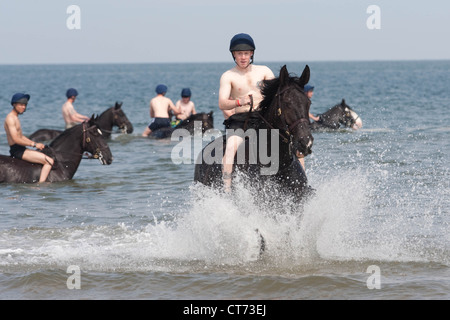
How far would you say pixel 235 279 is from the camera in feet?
23.5

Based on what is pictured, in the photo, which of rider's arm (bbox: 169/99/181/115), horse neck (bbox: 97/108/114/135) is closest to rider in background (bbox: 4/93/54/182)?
horse neck (bbox: 97/108/114/135)

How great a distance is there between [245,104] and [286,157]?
0.75m

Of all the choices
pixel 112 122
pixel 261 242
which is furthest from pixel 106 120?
pixel 261 242

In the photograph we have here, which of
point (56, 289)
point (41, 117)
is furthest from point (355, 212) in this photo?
point (41, 117)

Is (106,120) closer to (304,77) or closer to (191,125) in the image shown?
(191,125)

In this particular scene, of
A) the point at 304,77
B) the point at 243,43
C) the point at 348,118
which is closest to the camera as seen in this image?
the point at 304,77

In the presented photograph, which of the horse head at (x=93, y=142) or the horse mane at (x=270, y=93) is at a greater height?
the horse mane at (x=270, y=93)

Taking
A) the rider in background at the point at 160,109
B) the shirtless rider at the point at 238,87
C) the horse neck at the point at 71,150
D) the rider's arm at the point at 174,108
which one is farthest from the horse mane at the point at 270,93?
the rider's arm at the point at 174,108

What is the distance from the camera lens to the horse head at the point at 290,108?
21.9 ft

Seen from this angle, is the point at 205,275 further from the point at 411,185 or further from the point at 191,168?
the point at 191,168

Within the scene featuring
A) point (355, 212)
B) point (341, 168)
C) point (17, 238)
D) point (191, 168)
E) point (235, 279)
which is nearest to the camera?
point (235, 279)

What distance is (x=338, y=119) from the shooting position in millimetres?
21141

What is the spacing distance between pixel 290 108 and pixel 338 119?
14.5 metres

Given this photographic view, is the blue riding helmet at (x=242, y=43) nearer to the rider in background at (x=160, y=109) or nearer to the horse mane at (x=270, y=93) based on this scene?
the horse mane at (x=270, y=93)
